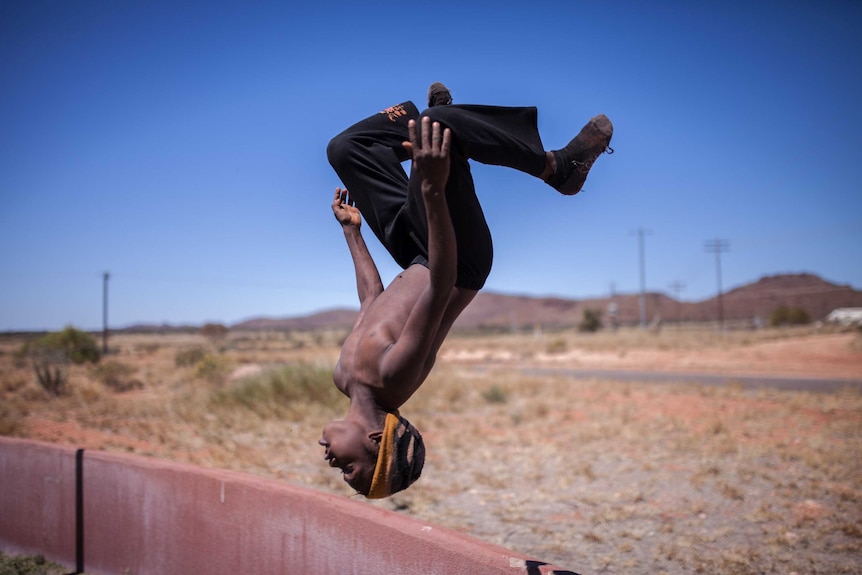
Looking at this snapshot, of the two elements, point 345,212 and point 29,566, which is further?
point 29,566

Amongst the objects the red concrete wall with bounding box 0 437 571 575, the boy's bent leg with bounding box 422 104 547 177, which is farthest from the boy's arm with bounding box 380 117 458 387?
the red concrete wall with bounding box 0 437 571 575

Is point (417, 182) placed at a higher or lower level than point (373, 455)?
higher

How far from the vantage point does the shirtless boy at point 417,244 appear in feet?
7.30

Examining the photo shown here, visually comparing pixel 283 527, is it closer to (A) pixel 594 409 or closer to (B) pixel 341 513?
(B) pixel 341 513

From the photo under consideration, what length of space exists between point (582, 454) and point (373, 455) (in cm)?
901

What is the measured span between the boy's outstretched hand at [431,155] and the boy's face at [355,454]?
93 centimetres

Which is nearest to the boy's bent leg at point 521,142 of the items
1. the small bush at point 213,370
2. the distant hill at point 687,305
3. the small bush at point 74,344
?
the small bush at point 213,370

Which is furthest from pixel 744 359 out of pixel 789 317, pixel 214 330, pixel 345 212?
pixel 789 317

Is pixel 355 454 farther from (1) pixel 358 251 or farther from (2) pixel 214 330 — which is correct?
(2) pixel 214 330

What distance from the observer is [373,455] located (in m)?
2.40

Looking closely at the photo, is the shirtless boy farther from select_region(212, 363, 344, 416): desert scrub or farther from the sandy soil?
the sandy soil

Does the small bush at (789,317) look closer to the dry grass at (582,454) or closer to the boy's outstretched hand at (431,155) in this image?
the dry grass at (582,454)

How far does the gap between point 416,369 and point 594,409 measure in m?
14.2

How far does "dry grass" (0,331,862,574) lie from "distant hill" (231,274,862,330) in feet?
248
